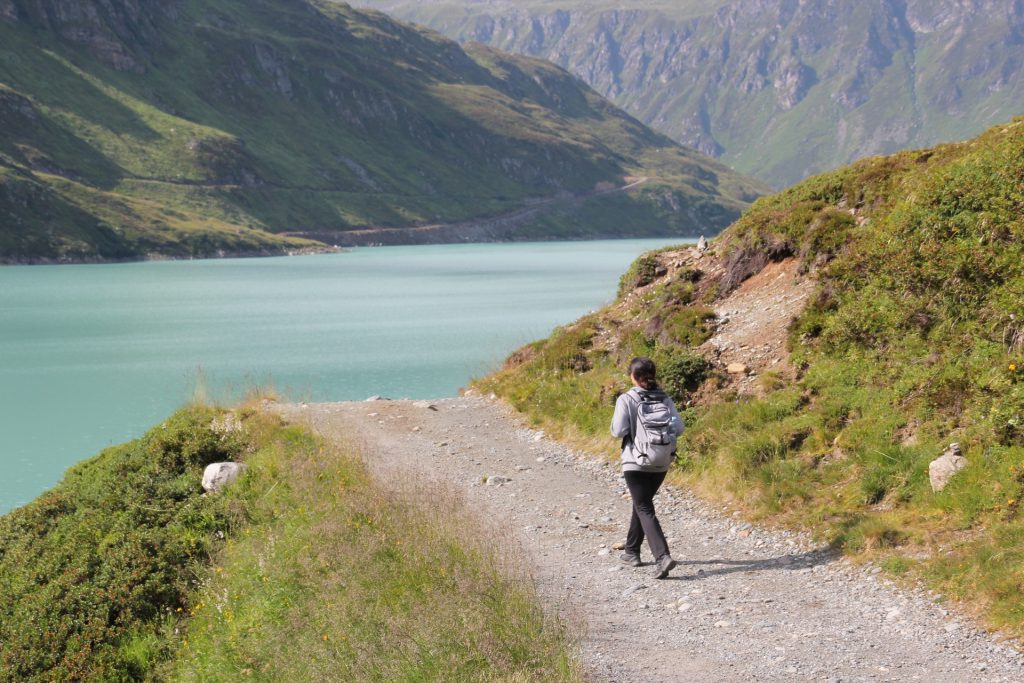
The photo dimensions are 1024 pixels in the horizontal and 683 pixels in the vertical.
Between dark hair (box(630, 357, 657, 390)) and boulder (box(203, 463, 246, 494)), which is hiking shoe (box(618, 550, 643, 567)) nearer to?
dark hair (box(630, 357, 657, 390))

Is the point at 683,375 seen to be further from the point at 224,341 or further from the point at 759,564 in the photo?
the point at 224,341

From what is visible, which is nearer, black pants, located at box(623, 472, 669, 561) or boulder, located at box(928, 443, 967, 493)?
black pants, located at box(623, 472, 669, 561)

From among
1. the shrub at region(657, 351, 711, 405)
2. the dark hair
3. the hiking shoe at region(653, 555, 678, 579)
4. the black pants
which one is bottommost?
the hiking shoe at region(653, 555, 678, 579)

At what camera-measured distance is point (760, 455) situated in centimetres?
1392

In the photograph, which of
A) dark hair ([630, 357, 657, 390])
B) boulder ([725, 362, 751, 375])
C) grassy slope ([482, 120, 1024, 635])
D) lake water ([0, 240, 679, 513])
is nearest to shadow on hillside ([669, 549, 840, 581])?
grassy slope ([482, 120, 1024, 635])

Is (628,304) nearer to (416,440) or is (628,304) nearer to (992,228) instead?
(416,440)

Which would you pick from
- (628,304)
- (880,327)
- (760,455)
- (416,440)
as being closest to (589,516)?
(760,455)

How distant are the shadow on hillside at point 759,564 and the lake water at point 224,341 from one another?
1517 centimetres

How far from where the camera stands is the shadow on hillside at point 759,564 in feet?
35.8

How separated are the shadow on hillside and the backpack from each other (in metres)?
1.38

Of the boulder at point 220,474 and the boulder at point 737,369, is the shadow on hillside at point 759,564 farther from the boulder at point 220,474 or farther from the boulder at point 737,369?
the boulder at point 220,474

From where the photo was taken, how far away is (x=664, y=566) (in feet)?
35.4

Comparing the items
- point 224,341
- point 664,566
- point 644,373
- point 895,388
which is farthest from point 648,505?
point 224,341

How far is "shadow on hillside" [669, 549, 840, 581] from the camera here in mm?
10906
